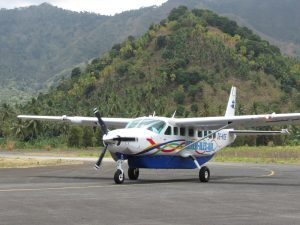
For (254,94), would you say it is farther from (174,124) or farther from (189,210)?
(189,210)

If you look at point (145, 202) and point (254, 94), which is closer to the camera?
point (145, 202)

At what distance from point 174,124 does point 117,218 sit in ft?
48.0

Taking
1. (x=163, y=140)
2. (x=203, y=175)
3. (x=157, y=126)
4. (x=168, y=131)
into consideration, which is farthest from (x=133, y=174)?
(x=203, y=175)

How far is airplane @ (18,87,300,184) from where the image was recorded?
24.0 m

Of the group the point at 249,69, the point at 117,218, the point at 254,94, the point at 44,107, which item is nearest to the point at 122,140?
the point at 117,218

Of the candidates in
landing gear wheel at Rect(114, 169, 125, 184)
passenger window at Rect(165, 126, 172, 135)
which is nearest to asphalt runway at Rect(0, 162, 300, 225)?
landing gear wheel at Rect(114, 169, 125, 184)

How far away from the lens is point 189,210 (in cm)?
1422

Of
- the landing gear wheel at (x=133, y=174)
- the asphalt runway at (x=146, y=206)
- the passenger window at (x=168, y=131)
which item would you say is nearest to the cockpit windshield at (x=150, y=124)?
the passenger window at (x=168, y=131)

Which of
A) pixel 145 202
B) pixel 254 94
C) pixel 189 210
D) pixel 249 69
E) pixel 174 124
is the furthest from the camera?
pixel 249 69

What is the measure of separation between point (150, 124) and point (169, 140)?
1.38 metres

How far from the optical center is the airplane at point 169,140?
2398 centimetres

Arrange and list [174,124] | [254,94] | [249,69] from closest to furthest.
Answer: [174,124], [254,94], [249,69]

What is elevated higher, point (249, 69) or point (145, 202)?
point (249, 69)

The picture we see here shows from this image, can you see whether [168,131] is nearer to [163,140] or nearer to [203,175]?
[163,140]
